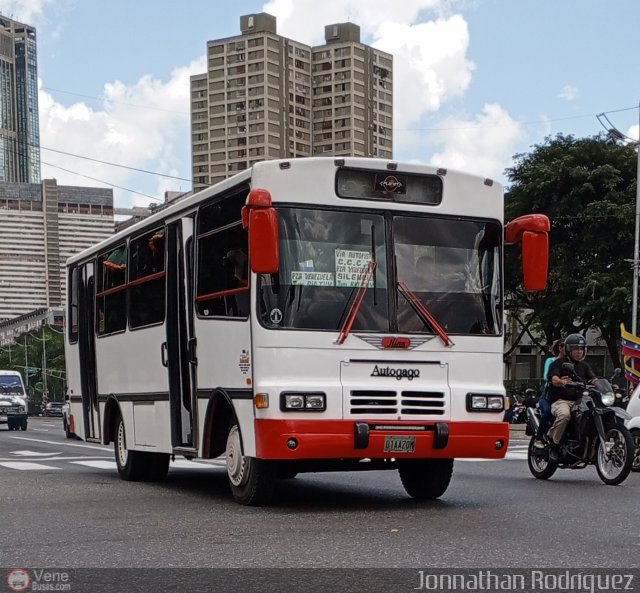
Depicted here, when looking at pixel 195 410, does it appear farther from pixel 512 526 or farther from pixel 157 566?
pixel 157 566

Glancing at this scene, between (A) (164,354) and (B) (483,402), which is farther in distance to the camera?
(A) (164,354)

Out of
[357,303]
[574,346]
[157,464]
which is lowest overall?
[157,464]

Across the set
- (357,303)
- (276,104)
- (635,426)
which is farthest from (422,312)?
(276,104)

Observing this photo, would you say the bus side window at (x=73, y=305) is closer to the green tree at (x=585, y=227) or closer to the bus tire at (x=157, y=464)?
the bus tire at (x=157, y=464)

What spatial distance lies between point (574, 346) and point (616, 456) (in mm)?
1483

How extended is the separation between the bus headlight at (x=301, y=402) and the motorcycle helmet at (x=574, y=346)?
16.2ft

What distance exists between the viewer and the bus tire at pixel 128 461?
1452 centimetres

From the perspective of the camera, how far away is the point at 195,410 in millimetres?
11938

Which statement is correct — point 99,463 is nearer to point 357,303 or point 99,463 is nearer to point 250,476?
point 250,476

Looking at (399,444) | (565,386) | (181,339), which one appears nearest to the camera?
(399,444)

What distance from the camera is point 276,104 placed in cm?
11788

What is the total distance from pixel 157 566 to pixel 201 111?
11538cm

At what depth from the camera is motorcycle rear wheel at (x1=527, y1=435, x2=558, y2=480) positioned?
14.6m

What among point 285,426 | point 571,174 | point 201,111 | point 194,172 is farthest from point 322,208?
point 201,111
